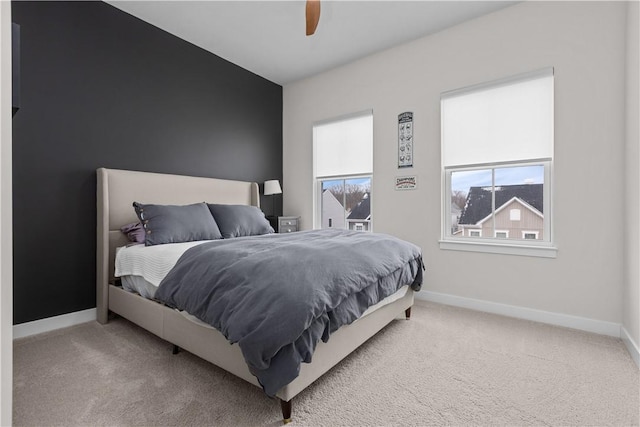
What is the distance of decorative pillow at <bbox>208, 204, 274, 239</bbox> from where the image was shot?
9.86ft

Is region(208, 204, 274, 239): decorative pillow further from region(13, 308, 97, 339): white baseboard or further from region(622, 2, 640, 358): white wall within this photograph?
region(622, 2, 640, 358): white wall

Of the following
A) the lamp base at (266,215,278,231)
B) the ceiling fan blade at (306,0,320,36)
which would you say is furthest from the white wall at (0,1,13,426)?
the lamp base at (266,215,278,231)

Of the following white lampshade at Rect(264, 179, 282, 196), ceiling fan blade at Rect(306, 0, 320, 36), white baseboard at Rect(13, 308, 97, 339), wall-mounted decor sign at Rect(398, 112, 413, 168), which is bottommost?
white baseboard at Rect(13, 308, 97, 339)

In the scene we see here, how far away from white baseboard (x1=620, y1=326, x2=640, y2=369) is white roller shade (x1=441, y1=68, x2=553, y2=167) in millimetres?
1454

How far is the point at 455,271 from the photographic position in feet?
10.1

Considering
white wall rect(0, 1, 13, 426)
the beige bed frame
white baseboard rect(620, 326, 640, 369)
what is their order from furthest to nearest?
white baseboard rect(620, 326, 640, 369)
the beige bed frame
white wall rect(0, 1, 13, 426)

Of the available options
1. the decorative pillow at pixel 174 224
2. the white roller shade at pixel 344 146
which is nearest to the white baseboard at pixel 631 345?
the white roller shade at pixel 344 146

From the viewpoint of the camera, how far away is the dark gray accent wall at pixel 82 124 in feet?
7.66

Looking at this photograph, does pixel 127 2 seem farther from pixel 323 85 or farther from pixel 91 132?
pixel 323 85

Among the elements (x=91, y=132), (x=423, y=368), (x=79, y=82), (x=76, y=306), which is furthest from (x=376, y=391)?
(x=79, y=82)

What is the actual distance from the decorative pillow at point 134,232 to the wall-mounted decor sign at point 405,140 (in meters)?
2.73

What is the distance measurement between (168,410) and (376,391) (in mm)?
1056

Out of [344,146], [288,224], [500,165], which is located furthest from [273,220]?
[500,165]

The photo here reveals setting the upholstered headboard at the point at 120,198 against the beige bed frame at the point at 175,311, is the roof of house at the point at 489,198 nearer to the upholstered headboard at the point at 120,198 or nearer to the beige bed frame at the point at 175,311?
the beige bed frame at the point at 175,311
